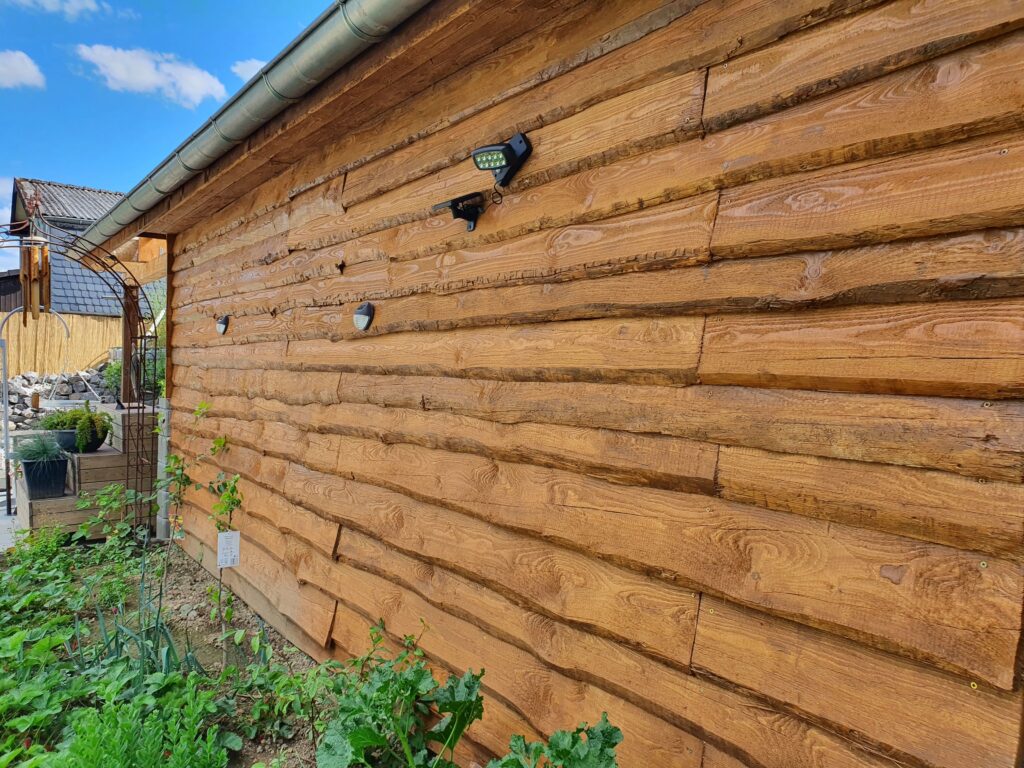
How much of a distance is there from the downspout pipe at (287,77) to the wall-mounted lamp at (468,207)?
0.68 m

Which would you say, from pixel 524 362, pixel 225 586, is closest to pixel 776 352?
pixel 524 362

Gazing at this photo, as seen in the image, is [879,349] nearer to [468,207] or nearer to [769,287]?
[769,287]

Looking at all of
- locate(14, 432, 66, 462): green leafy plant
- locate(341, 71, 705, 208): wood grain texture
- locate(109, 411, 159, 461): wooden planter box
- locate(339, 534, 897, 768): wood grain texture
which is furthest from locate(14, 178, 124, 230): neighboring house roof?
locate(339, 534, 897, 768): wood grain texture

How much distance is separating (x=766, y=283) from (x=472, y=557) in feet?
4.78

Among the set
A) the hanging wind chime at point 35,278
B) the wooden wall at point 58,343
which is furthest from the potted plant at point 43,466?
the wooden wall at point 58,343

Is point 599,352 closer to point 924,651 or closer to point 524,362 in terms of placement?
point 524,362

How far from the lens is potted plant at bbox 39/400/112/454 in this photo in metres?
6.21

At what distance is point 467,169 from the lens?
2.47 m

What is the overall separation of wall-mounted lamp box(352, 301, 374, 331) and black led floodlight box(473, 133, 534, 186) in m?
1.09

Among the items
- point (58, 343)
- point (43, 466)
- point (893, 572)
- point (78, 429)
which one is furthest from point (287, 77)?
point (58, 343)

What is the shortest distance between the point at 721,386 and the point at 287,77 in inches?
98.3

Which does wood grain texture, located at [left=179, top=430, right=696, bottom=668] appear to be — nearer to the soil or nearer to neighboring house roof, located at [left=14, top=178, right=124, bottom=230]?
the soil

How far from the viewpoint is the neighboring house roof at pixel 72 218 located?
614 inches

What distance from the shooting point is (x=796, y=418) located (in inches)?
55.5
